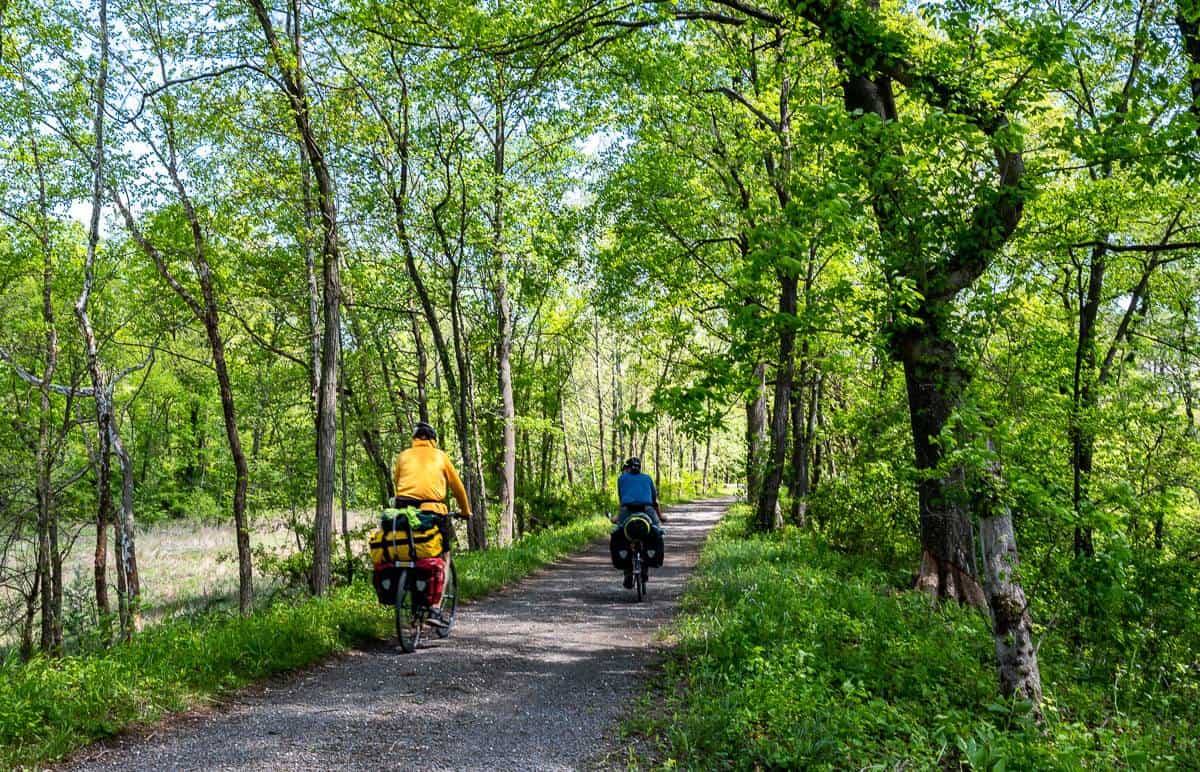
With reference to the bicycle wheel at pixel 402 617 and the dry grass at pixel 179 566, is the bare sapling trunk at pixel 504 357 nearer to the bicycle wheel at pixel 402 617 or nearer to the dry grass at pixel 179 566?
the dry grass at pixel 179 566

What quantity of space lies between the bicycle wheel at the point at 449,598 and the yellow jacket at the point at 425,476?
86 cm

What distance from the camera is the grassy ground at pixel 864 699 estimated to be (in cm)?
407

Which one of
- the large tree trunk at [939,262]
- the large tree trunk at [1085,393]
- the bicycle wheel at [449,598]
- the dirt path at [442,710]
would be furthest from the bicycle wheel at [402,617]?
the large tree trunk at [1085,393]

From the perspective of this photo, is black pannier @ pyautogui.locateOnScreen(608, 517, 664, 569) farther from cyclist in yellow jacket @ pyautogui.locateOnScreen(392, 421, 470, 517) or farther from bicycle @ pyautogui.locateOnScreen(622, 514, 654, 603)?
cyclist in yellow jacket @ pyautogui.locateOnScreen(392, 421, 470, 517)

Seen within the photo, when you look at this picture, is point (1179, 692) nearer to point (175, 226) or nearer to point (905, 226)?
point (905, 226)

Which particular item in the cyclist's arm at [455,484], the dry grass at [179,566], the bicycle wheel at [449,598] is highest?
the cyclist's arm at [455,484]

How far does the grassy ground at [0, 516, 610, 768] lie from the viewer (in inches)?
162

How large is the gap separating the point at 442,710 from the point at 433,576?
1997mm

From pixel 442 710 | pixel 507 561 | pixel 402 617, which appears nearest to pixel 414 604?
pixel 402 617

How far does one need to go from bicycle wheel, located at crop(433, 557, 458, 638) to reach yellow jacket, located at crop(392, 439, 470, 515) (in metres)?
0.86

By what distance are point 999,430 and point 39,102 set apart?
13.8m

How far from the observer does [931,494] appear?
8172 mm

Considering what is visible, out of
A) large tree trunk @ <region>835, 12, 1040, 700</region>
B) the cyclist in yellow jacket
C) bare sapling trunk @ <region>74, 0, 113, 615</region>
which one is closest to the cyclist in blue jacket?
the cyclist in yellow jacket

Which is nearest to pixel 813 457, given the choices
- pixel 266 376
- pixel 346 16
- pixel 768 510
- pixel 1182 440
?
pixel 768 510
